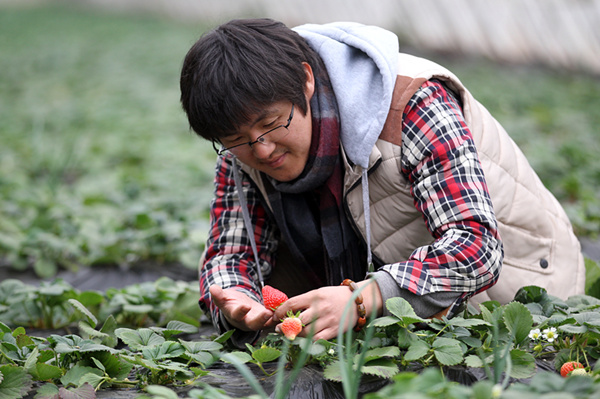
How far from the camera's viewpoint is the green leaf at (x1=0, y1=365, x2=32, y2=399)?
4.71 ft

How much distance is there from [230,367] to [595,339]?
0.86m

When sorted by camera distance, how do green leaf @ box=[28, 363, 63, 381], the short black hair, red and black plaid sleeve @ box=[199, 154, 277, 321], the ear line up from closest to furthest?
green leaf @ box=[28, 363, 63, 381], the short black hair, the ear, red and black plaid sleeve @ box=[199, 154, 277, 321]

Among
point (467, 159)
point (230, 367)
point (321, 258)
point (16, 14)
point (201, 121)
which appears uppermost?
point (16, 14)

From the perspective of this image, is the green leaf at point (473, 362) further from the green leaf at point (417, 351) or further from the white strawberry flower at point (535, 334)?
the white strawberry flower at point (535, 334)

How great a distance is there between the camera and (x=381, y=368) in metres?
1.41

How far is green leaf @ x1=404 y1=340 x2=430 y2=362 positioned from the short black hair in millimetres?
615

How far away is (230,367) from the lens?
1.71m

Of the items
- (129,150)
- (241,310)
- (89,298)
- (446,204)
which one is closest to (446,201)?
(446,204)

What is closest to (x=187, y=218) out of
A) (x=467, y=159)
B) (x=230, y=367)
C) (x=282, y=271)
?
(x=282, y=271)

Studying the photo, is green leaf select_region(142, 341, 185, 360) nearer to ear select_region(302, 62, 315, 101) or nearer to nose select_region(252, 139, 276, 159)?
nose select_region(252, 139, 276, 159)

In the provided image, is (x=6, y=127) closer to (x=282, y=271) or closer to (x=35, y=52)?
(x=282, y=271)

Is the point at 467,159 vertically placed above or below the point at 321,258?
above

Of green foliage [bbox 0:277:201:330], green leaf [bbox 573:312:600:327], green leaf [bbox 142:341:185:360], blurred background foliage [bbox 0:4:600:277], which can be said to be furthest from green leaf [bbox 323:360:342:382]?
blurred background foliage [bbox 0:4:600:277]

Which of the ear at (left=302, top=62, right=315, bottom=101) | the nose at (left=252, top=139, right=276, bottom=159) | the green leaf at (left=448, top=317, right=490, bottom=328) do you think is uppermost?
the ear at (left=302, top=62, right=315, bottom=101)
